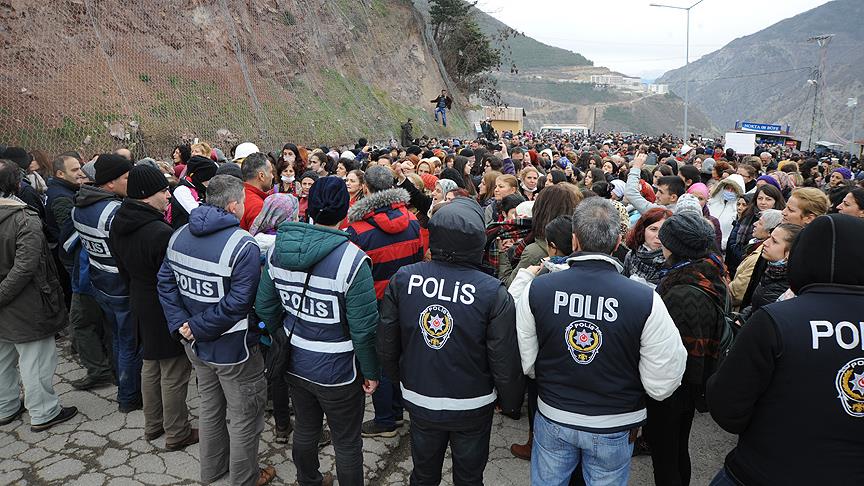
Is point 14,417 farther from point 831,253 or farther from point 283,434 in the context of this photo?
point 831,253

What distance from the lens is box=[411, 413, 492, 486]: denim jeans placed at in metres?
2.64

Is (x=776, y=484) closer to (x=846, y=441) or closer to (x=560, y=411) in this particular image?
(x=846, y=441)

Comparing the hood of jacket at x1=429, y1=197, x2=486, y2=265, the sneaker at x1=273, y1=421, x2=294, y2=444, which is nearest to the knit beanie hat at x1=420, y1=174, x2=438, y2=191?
the sneaker at x1=273, y1=421, x2=294, y2=444

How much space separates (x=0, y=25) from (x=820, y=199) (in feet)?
46.1

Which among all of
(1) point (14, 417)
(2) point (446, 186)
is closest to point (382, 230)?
(2) point (446, 186)

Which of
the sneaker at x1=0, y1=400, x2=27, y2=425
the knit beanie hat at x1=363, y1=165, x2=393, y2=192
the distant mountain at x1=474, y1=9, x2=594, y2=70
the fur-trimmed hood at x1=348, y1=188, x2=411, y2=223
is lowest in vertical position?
the sneaker at x1=0, y1=400, x2=27, y2=425

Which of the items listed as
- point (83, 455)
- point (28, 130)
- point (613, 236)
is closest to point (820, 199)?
point (613, 236)

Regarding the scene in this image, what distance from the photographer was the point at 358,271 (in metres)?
2.78

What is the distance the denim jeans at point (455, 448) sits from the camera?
2645mm

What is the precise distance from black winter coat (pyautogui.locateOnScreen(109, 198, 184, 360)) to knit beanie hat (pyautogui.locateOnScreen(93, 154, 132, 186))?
823 mm

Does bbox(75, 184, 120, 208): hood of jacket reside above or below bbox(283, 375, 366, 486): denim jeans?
above

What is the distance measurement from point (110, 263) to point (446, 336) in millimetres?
3192

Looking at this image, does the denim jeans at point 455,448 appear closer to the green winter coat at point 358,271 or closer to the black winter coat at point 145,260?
the green winter coat at point 358,271

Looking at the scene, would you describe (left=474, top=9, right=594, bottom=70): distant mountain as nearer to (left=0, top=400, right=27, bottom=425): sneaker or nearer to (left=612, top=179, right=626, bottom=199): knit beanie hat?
(left=612, top=179, right=626, bottom=199): knit beanie hat
